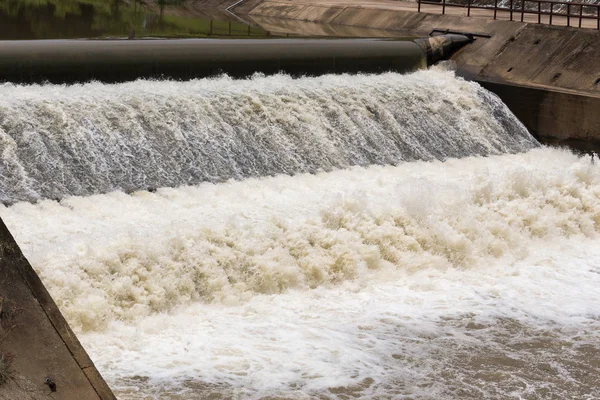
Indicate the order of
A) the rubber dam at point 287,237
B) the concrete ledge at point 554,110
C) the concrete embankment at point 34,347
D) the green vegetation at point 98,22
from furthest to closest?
1. the green vegetation at point 98,22
2. the concrete ledge at point 554,110
3. the rubber dam at point 287,237
4. the concrete embankment at point 34,347

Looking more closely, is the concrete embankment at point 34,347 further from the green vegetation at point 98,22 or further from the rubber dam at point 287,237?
the green vegetation at point 98,22

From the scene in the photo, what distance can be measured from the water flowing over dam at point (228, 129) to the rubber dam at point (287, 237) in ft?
0.09

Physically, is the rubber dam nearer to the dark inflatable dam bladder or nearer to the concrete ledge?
the dark inflatable dam bladder

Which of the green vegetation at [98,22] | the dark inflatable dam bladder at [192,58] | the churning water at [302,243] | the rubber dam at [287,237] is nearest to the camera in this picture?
the rubber dam at [287,237]

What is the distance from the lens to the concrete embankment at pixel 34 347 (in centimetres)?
536

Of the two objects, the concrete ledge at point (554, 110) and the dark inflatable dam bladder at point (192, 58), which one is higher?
the dark inflatable dam bladder at point (192, 58)

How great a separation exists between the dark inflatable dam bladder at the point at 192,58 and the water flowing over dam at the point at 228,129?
0.27m

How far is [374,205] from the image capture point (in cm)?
962

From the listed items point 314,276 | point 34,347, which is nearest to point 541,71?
point 314,276

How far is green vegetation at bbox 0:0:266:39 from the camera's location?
15.4 metres

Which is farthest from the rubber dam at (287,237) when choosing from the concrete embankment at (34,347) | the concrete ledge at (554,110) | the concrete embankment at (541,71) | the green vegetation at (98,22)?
the green vegetation at (98,22)

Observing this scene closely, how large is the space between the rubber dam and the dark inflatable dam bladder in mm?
50

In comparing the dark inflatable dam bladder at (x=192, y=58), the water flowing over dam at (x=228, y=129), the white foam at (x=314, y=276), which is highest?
the dark inflatable dam bladder at (x=192, y=58)

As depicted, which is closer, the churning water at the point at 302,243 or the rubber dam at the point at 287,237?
the rubber dam at the point at 287,237
